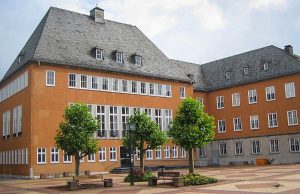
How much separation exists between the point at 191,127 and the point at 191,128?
8 centimetres

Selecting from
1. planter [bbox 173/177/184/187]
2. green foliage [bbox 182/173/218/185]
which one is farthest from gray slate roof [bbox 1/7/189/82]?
planter [bbox 173/177/184/187]

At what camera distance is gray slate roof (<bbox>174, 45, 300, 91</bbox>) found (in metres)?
52.5

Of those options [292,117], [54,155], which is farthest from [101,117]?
[292,117]

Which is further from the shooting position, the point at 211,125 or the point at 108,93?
the point at 108,93

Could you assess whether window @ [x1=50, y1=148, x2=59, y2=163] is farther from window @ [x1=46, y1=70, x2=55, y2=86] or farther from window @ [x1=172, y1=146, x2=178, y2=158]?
window @ [x1=172, y1=146, x2=178, y2=158]

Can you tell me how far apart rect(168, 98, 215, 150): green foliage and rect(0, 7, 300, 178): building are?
17.5 m

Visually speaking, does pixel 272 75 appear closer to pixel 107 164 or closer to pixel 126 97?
pixel 126 97

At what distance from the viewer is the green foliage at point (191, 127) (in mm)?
27641

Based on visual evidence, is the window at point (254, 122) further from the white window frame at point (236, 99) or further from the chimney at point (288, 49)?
the chimney at point (288, 49)

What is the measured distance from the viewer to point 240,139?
5634cm

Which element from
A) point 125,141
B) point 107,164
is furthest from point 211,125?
point 107,164

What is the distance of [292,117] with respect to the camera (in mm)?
50844

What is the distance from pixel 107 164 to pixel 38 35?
1671cm

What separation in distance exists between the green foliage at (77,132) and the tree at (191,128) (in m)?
5.76
